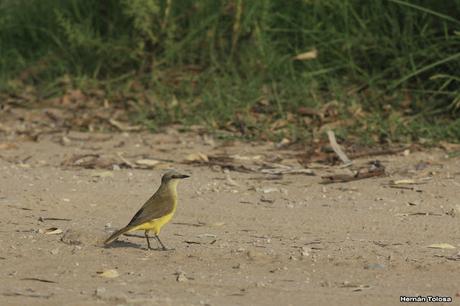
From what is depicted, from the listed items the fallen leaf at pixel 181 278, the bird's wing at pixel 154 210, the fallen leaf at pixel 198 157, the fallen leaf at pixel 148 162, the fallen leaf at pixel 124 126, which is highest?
the bird's wing at pixel 154 210

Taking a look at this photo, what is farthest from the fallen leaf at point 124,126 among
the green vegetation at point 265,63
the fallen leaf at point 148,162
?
the fallen leaf at point 148,162

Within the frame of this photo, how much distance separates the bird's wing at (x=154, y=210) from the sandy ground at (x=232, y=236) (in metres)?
0.18

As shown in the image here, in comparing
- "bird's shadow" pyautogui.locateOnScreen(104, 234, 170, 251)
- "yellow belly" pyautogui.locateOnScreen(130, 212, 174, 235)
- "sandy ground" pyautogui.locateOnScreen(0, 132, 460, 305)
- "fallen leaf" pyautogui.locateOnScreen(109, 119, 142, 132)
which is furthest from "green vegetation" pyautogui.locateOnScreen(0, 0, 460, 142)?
"yellow belly" pyautogui.locateOnScreen(130, 212, 174, 235)

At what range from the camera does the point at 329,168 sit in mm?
8859

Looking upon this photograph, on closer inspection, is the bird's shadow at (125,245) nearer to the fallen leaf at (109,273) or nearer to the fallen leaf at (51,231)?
the fallen leaf at (51,231)

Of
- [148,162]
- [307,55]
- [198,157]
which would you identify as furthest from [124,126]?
[307,55]

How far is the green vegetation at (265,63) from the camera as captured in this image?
10180mm

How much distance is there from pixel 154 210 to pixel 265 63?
16.0 feet

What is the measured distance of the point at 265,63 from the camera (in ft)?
36.3

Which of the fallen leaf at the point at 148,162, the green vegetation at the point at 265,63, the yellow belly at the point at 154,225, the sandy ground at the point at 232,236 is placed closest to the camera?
the sandy ground at the point at 232,236

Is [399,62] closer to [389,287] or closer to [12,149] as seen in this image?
[12,149]

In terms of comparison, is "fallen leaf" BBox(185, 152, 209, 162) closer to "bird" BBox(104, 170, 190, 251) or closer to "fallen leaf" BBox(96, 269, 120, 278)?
"bird" BBox(104, 170, 190, 251)

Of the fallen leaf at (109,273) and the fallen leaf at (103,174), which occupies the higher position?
the fallen leaf at (109,273)

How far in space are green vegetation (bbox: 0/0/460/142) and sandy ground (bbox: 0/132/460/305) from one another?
942 mm
